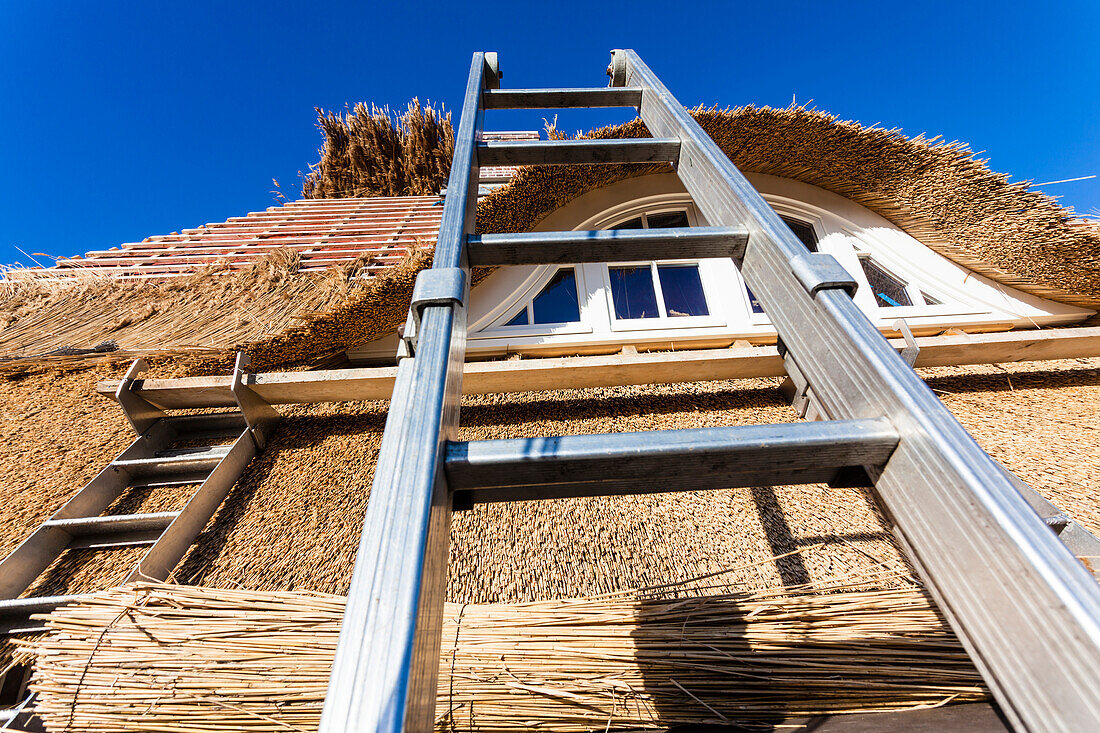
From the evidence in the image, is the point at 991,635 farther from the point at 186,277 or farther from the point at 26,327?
the point at 26,327

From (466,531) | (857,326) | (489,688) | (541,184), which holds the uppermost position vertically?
(541,184)

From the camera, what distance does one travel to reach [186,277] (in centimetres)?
215

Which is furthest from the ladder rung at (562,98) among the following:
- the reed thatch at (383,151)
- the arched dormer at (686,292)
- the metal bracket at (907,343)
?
the reed thatch at (383,151)

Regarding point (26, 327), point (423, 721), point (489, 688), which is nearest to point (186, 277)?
point (26, 327)

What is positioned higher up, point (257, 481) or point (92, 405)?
point (92, 405)

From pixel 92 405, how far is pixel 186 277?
74 cm

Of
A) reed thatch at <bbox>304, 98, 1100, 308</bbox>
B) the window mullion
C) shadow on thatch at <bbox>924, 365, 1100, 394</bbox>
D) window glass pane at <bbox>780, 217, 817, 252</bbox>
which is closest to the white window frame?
reed thatch at <bbox>304, 98, 1100, 308</bbox>

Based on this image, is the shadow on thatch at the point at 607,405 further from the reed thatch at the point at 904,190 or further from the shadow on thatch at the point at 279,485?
the reed thatch at the point at 904,190

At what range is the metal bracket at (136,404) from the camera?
1656 mm

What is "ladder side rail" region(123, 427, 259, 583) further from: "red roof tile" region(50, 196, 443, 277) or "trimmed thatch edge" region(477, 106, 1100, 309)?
"trimmed thatch edge" region(477, 106, 1100, 309)

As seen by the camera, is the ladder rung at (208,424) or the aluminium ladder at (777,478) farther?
the ladder rung at (208,424)

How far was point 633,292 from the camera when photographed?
7.69 feet

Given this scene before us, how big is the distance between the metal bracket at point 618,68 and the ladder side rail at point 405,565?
1781mm

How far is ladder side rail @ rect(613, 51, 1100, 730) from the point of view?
0.39 meters
